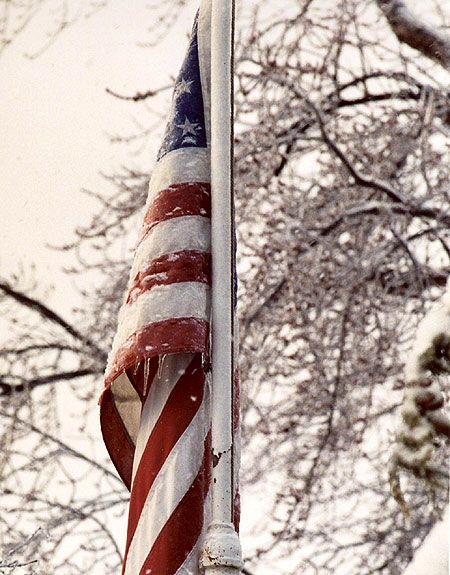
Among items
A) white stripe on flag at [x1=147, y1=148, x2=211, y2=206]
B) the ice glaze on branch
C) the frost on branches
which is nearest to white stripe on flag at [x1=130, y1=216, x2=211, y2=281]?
white stripe on flag at [x1=147, y1=148, x2=211, y2=206]

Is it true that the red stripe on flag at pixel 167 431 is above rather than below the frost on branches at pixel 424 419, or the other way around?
above

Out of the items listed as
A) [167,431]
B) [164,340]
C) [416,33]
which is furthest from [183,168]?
[416,33]

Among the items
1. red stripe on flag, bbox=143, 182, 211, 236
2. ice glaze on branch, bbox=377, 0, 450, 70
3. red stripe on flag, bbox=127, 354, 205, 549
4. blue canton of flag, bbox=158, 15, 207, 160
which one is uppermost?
ice glaze on branch, bbox=377, 0, 450, 70

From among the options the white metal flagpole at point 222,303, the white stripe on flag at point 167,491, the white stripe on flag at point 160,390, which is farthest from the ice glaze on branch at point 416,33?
the white stripe on flag at point 167,491

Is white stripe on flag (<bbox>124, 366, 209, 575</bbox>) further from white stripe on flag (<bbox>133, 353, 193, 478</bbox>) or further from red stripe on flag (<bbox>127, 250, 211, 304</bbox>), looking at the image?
red stripe on flag (<bbox>127, 250, 211, 304</bbox>)

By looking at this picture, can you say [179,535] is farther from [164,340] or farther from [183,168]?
[183,168]

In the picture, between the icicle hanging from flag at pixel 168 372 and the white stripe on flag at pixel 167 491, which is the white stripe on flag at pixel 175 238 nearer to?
the icicle hanging from flag at pixel 168 372

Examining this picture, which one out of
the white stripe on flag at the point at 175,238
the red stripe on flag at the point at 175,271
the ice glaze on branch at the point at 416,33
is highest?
the ice glaze on branch at the point at 416,33

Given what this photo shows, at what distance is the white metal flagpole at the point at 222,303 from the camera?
1.80 metres

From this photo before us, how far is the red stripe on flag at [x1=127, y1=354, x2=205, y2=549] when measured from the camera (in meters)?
1.96

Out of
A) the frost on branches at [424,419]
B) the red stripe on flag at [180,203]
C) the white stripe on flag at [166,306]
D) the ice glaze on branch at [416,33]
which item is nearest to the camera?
the frost on branches at [424,419]

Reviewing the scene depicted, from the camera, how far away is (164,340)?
77.9 inches

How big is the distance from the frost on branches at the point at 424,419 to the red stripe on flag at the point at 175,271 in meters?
0.89

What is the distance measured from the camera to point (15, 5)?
6363 millimetres
